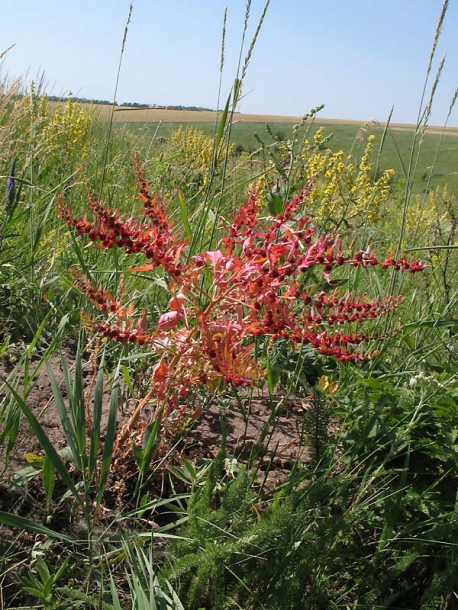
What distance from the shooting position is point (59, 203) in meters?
1.51

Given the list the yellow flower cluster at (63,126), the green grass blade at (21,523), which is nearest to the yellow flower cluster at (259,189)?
the green grass blade at (21,523)

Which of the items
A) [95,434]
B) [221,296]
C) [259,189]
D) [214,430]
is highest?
[259,189]

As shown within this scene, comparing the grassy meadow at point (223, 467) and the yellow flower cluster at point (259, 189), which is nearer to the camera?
the grassy meadow at point (223, 467)

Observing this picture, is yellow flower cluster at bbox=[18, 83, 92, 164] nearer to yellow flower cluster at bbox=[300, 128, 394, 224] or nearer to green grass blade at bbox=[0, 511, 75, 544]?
yellow flower cluster at bbox=[300, 128, 394, 224]

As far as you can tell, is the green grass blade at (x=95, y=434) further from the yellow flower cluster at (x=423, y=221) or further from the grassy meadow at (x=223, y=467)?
the yellow flower cluster at (x=423, y=221)

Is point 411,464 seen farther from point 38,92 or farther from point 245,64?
point 38,92

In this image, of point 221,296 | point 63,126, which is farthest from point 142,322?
point 63,126

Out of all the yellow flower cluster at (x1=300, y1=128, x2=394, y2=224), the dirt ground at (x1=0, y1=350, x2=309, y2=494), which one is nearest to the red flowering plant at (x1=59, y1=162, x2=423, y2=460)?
the dirt ground at (x1=0, y1=350, x2=309, y2=494)

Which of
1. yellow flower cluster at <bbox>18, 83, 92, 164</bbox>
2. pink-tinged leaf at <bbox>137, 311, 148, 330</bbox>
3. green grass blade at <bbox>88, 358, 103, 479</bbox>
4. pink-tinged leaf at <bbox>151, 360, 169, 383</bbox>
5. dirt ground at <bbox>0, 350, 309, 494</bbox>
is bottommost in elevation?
dirt ground at <bbox>0, 350, 309, 494</bbox>

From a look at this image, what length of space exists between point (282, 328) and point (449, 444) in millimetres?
626

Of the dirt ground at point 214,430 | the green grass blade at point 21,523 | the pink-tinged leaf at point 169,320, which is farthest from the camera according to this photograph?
the dirt ground at point 214,430

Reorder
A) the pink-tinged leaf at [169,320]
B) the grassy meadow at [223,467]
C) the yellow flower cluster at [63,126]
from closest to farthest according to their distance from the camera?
the grassy meadow at [223,467] → the pink-tinged leaf at [169,320] → the yellow flower cluster at [63,126]

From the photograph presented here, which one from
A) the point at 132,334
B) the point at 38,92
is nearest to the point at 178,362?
the point at 132,334

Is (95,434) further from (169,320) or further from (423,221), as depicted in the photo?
(423,221)
